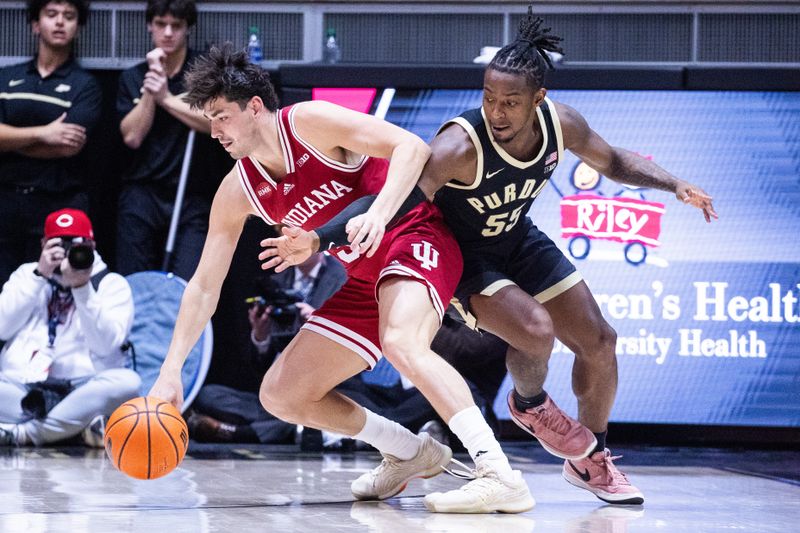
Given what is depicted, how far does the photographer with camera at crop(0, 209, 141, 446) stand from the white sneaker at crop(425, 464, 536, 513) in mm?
2723

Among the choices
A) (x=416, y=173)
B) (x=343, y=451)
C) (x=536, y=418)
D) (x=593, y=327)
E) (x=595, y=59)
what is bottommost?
(x=343, y=451)

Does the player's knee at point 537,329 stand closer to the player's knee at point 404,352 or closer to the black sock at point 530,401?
the black sock at point 530,401

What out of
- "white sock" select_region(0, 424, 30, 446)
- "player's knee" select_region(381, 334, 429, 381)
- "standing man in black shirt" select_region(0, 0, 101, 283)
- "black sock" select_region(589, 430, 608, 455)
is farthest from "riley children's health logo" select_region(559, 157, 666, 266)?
"white sock" select_region(0, 424, 30, 446)

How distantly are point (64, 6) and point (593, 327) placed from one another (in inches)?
150

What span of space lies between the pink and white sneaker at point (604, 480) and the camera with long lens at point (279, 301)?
7.63 feet

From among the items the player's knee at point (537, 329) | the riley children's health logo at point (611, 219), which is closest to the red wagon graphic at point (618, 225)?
the riley children's health logo at point (611, 219)

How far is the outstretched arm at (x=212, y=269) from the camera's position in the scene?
3729 mm

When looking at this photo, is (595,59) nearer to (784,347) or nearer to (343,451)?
(784,347)

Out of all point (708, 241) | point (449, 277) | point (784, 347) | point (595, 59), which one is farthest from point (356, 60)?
point (449, 277)

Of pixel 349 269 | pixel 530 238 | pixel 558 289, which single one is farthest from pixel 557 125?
pixel 349 269

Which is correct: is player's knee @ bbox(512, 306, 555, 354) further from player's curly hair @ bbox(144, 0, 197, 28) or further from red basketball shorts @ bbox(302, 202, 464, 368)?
player's curly hair @ bbox(144, 0, 197, 28)

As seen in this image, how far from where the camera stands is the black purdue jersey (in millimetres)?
3680

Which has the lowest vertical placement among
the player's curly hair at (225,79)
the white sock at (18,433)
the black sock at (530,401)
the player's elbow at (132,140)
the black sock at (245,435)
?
the black sock at (245,435)

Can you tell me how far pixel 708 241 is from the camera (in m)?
5.99
